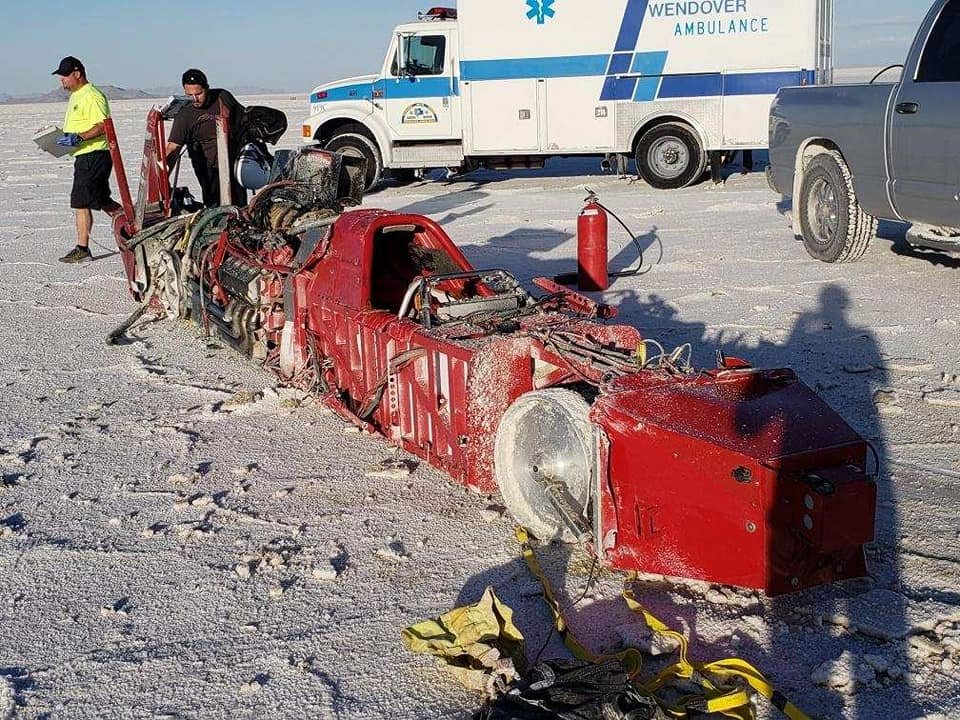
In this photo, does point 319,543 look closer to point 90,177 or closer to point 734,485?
point 734,485

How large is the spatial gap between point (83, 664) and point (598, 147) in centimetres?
1350

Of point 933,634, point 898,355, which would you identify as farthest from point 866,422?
point 933,634

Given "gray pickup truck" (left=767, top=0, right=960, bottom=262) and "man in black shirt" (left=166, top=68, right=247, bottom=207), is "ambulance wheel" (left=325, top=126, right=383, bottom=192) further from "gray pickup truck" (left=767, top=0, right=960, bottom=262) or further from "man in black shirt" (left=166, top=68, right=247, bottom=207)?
"gray pickup truck" (left=767, top=0, right=960, bottom=262)

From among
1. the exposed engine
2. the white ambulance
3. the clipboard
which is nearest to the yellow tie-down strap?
the exposed engine

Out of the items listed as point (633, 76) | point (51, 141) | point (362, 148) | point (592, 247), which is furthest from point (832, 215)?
point (362, 148)

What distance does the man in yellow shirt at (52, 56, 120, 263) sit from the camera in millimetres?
9984

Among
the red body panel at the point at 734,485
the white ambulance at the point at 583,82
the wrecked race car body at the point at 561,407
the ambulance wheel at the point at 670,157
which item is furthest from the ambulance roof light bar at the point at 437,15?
the red body panel at the point at 734,485

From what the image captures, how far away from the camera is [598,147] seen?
51.7ft

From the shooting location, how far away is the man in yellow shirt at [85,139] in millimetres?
9984

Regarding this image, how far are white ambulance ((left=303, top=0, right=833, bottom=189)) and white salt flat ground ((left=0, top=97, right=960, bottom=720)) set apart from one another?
25.3 feet

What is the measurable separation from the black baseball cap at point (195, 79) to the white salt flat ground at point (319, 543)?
7.94 ft

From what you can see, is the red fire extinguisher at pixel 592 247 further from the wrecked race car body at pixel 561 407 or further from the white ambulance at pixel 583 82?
the white ambulance at pixel 583 82

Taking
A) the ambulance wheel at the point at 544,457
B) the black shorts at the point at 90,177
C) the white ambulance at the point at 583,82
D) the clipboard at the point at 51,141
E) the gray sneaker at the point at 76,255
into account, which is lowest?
the ambulance wheel at the point at 544,457

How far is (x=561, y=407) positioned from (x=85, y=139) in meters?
7.81
